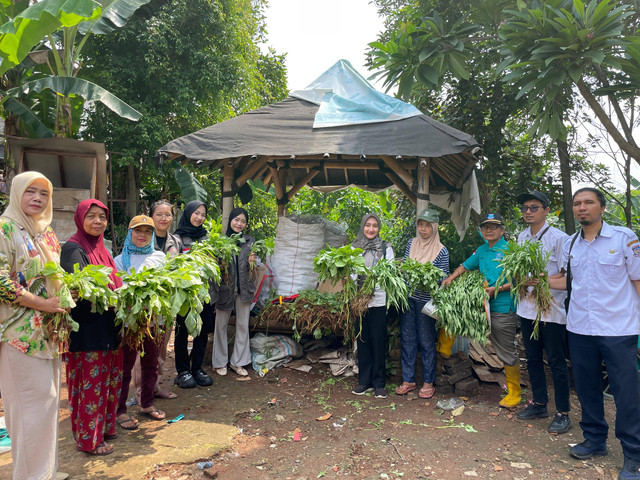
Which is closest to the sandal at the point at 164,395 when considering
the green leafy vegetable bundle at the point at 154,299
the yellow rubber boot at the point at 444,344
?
the green leafy vegetable bundle at the point at 154,299

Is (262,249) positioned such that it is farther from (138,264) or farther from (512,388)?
(512,388)

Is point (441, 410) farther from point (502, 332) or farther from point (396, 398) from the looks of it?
point (502, 332)

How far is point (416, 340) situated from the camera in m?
4.74

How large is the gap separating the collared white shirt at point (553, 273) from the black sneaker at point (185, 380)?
3607 mm

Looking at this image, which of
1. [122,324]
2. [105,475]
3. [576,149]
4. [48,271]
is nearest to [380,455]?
[105,475]

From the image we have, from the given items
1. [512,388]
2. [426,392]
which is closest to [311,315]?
[426,392]

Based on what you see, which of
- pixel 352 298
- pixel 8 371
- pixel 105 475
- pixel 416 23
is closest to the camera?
pixel 8 371

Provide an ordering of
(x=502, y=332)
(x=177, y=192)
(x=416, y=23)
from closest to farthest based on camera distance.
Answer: (x=502, y=332) < (x=416, y=23) < (x=177, y=192)

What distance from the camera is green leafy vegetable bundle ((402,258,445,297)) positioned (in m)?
4.56

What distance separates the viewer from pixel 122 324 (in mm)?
3260

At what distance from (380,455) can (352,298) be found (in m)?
1.62

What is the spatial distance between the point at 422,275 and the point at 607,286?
1738 millimetres

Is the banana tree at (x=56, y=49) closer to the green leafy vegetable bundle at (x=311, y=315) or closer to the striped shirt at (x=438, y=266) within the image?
the green leafy vegetable bundle at (x=311, y=315)

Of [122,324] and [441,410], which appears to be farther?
[441,410]
